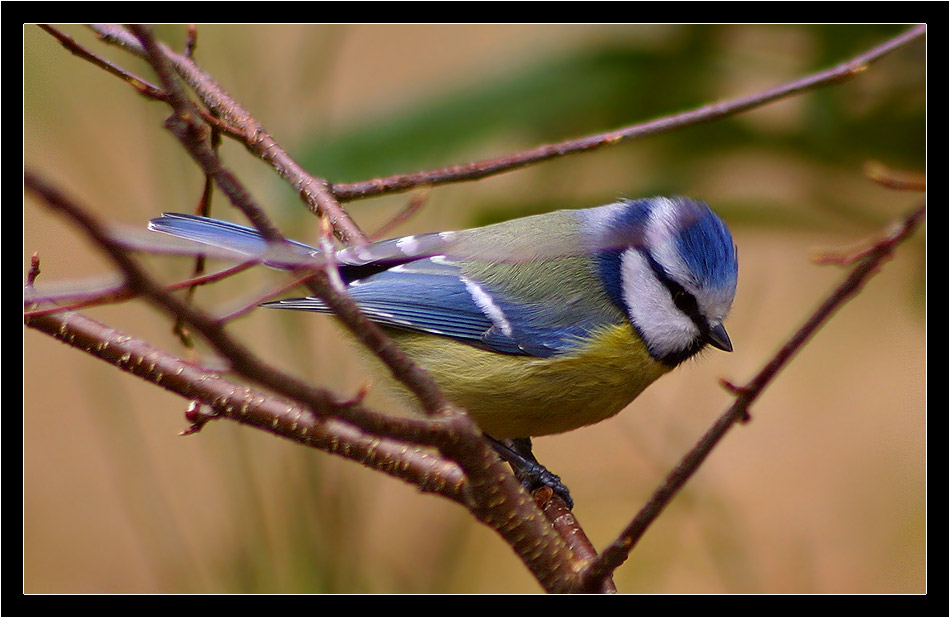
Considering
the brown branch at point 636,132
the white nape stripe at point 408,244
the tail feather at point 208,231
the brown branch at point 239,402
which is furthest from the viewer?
the white nape stripe at point 408,244

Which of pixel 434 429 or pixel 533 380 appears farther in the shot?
pixel 533 380

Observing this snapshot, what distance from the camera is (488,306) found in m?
1.40

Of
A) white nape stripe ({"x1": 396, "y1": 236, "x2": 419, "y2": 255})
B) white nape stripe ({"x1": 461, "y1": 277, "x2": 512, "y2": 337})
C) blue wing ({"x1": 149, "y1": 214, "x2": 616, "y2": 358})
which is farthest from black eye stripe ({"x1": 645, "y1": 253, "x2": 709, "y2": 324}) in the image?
white nape stripe ({"x1": 396, "y1": 236, "x2": 419, "y2": 255})

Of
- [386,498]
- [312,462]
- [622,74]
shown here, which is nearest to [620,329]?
[312,462]

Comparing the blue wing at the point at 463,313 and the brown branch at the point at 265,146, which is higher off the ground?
the brown branch at the point at 265,146

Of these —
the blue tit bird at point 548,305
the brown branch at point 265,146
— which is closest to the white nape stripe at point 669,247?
the blue tit bird at point 548,305

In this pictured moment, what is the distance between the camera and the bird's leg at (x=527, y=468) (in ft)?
4.34

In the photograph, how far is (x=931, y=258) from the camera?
4.89ft

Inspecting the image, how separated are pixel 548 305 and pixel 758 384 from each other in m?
0.77

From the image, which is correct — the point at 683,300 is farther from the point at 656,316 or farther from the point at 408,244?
the point at 408,244

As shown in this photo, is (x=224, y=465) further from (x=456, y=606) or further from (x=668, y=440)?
(x=668, y=440)

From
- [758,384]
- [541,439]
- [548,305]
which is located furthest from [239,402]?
[541,439]

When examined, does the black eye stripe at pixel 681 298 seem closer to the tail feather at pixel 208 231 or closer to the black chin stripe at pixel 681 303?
the black chin stripe at pixel 681 303

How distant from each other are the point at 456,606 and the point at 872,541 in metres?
1.41
